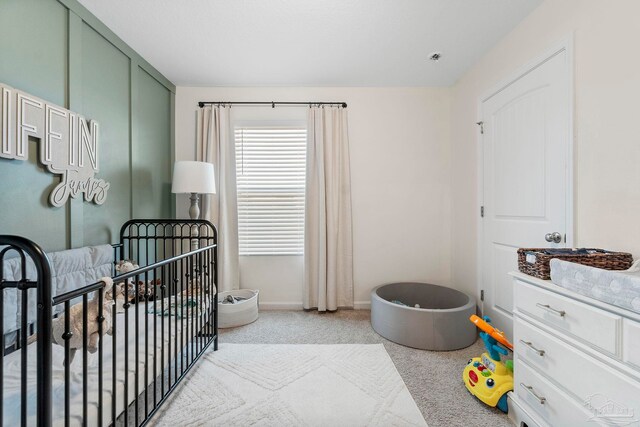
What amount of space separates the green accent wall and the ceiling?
19cm

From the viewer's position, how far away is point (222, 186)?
8.79 feet

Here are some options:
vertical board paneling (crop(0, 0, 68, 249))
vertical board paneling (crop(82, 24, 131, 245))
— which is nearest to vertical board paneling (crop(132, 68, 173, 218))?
vertical board paneling (crop(82, 24, 131, 245))

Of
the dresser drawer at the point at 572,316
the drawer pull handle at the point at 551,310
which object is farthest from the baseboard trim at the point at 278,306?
the drawer pull handle at the point at 551,310

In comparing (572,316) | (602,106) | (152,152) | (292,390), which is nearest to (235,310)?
(292,390)

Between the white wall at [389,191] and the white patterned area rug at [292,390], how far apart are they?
3.00 ft

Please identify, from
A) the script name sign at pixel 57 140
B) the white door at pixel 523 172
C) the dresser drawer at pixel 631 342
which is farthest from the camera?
the white door at pixel 523 172

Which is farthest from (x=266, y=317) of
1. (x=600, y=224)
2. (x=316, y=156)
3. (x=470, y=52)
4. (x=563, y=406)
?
(x=470, y=52)

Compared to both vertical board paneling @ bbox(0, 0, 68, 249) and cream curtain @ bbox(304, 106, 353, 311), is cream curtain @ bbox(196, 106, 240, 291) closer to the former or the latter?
cream curtain @ bbox(304, 106, 353, 311)

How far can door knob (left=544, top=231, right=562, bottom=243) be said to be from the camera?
154 cm

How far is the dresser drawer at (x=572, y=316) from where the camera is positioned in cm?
87

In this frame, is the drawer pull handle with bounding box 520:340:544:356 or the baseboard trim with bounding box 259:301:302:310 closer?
the drawer pull handle with bounding box 520:340:544:356

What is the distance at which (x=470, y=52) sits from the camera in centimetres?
215

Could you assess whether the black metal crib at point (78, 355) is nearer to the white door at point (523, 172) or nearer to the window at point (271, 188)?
the window at point (271, 188)

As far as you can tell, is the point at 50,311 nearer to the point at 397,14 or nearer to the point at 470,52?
the point at 397,14
